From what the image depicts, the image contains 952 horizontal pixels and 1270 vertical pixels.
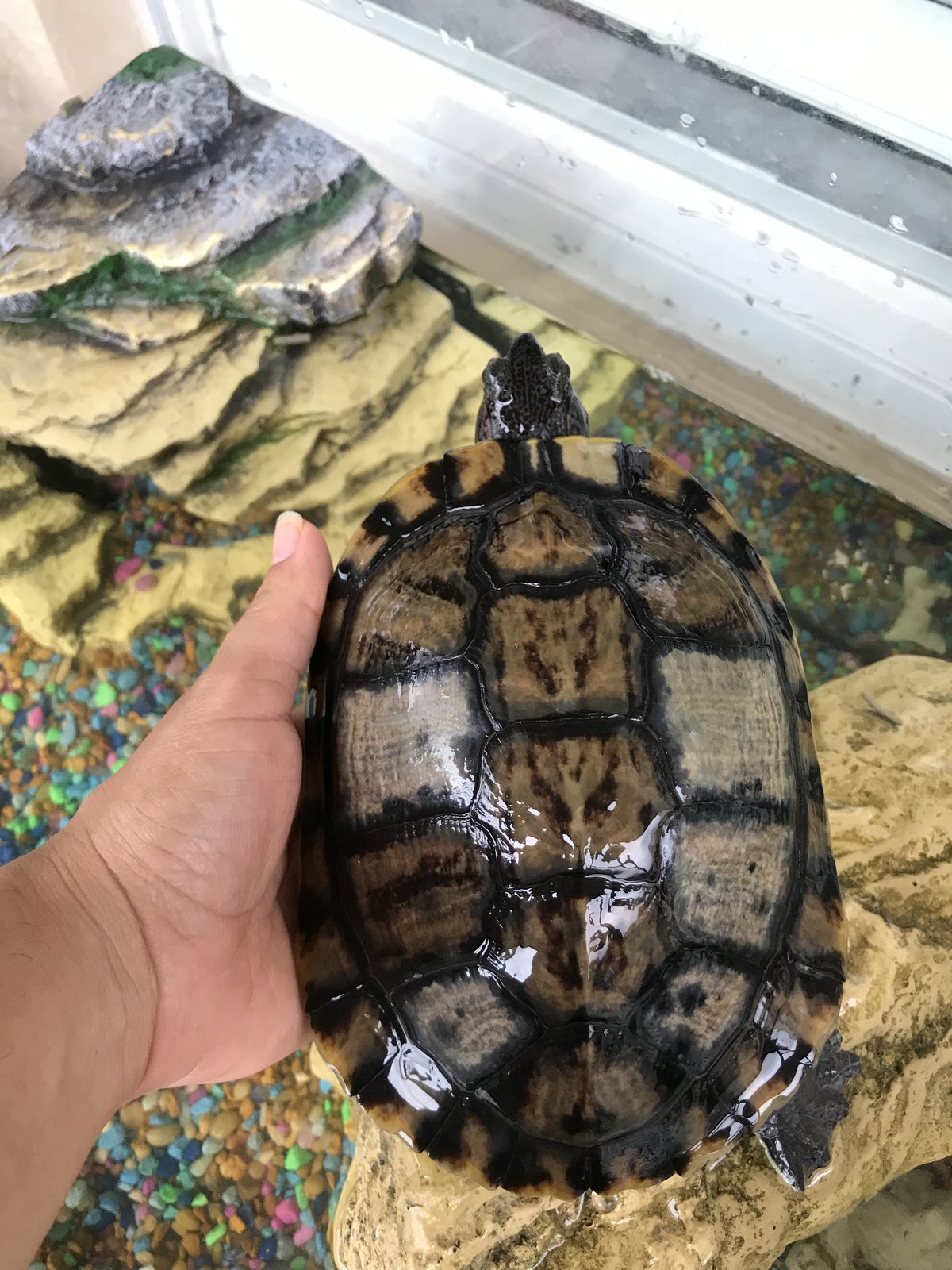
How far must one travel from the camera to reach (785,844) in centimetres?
120

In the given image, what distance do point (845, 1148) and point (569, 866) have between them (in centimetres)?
79

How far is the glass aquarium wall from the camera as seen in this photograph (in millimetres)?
1665

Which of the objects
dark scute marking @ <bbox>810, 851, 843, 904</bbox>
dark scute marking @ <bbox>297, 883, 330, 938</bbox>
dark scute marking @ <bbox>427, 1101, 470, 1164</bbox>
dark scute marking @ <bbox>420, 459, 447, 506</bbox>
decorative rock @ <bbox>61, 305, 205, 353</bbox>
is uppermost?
decorative rock @ <bbox>61, 305, 205, 353</bbox>

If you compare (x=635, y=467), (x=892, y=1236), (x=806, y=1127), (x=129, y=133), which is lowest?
(x=892, y=1236)

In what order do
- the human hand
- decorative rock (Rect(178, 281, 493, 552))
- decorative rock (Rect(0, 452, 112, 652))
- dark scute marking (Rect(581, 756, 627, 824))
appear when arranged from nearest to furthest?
dark scute marking (Rect(581, 756, 627, 824)) < the human hand < decorative rock (Rect(0, 452, 112, 652)) < decorative rock (Rect(178, 281, 493, 552))

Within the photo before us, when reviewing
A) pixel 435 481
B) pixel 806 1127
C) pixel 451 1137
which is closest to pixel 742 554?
pixel 435 481

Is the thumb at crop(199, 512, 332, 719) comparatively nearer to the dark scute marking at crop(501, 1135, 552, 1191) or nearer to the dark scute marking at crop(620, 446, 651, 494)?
the dark scute marking at crop(620, 446, 651, 494)

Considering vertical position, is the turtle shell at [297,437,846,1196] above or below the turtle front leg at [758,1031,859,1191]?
above

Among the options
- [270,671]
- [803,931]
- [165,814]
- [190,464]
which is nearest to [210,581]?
[190,464]

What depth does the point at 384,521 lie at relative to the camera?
1418mm

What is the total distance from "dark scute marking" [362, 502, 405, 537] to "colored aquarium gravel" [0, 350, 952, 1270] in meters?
0.71

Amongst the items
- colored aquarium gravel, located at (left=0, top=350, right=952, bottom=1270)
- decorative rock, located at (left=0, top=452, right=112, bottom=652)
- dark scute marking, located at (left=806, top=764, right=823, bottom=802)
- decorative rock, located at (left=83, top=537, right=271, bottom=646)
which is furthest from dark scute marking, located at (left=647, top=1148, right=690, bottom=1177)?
decorative rock, located at (left=0, top=452, right=112, bottom=652)

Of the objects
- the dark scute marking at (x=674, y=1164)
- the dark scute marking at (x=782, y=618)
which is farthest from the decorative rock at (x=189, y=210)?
the dark scute marking at (x=674, y=1164)

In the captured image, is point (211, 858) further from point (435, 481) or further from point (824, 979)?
point (824, 979)
